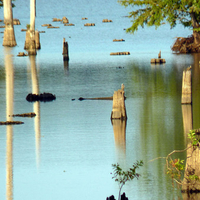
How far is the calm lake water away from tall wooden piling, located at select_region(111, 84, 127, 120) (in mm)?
506

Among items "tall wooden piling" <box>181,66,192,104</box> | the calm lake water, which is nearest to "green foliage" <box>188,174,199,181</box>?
the calm lake water

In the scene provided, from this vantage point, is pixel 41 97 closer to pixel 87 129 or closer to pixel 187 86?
pixel 187 86

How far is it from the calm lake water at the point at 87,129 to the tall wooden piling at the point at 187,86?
42 centimetres

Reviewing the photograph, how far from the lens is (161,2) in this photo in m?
52.8

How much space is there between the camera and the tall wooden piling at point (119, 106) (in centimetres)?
2312

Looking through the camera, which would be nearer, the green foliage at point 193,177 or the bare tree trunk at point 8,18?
the green foliage at point 193,177

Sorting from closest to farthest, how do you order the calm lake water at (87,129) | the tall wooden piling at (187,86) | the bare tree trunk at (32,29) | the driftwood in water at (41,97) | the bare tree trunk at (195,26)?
the calm lake water at (87,129)
the tall wooden piling at (187,86)
the driftwood in water at (41,97)
the bare tree trunk at (195,26)
the bare tree trunk at (32,29)

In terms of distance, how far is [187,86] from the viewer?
26.5 m

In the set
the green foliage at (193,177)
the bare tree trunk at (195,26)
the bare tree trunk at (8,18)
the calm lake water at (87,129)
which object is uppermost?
the bare tree trunk at (8,18)

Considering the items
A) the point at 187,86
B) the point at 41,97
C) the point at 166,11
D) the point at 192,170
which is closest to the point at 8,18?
the point at 166,11

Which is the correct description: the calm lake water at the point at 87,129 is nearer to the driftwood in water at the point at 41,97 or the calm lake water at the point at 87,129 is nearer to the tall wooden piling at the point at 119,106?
the driftwood in water at the point at 41,97

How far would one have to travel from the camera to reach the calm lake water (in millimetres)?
15812

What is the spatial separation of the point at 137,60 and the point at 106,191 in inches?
1472

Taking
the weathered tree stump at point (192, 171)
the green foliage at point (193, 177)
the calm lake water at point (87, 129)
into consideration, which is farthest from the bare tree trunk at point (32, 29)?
the green foliage at point (193, 177)
